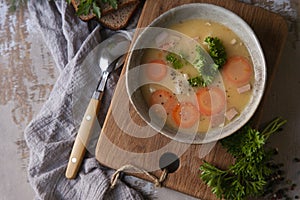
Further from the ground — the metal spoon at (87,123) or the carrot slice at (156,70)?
the carrot slice at (156,70)

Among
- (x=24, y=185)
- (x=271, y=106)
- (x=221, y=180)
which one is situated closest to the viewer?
(x=221, y=180)

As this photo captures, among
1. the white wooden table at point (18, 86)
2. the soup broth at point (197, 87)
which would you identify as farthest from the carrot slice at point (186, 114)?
the white wooden table at point (18, 86)

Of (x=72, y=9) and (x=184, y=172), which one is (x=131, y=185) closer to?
(x=184, y=172)

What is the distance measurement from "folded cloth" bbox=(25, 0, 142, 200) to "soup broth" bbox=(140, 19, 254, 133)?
0.21 meters

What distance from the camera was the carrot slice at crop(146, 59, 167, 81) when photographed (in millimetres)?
2254

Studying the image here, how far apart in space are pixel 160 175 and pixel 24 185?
0.58m

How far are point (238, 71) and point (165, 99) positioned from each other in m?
0.28

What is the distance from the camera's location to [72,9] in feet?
8.02

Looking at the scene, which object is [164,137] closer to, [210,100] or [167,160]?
[167,160]

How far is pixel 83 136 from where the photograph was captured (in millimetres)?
2340

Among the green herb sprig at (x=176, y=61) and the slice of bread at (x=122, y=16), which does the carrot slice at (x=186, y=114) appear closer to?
the green herb sprig at (x=176, y=61)

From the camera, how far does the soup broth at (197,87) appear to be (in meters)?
2.21

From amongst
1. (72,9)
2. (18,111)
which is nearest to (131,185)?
(18,111)

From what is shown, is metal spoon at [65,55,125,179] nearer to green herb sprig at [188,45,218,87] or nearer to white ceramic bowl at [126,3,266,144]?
white ceramic bowl at [126,3,266,144]
